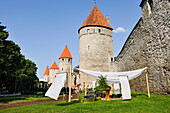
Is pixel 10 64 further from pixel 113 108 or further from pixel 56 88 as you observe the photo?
pixel 113 108

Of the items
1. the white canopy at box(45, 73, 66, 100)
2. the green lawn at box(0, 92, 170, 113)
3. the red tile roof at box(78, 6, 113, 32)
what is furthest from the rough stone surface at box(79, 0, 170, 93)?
the red tile roof at box(78, 6, 113, 32)

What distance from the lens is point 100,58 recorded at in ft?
76.8

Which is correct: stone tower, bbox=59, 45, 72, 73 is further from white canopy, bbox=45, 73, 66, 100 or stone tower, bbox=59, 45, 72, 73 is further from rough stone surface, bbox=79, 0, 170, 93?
white canopy, bbox=45, 73, 66, 100

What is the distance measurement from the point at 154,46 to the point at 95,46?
15.5 meters

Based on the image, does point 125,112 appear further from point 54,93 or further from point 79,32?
point 79,32

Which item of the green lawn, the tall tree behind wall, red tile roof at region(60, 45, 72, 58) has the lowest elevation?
the green lawn

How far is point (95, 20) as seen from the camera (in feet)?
83.0

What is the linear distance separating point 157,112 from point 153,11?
7191mm

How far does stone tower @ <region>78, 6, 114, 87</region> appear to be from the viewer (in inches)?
912

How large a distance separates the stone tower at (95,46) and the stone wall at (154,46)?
38.5 ft

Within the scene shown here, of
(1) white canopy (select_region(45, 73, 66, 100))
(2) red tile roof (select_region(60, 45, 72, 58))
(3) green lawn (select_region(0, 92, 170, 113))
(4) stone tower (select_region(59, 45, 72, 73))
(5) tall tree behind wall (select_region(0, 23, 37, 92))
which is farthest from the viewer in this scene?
(2) red tile roof (select_region(60, 45, 72, 58))

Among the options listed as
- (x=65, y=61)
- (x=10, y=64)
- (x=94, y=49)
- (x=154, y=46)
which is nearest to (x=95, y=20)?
(x=94, y=49)

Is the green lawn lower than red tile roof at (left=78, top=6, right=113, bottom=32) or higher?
lower

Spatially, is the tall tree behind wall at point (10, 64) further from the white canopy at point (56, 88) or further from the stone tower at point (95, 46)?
the stone tower at point (95, 46)
